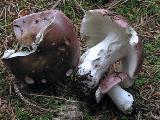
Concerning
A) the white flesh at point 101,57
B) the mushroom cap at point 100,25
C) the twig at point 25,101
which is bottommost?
the twig at point 25,101

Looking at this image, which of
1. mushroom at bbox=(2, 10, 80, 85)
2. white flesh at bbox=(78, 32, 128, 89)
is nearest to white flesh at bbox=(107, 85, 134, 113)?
white flesh at bbox=(78, 32, 128, 89)

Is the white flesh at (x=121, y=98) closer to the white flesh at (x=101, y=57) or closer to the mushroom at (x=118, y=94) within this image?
the mushroom at (x=118, y=94)

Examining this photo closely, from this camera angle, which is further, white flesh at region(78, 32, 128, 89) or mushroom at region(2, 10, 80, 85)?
white flesh at region(78, 32, 128, 89)

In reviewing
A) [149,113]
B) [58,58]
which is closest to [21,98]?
[58,58]

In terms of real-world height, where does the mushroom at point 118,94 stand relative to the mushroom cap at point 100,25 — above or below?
below

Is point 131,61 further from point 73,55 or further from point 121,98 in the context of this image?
point 73,55

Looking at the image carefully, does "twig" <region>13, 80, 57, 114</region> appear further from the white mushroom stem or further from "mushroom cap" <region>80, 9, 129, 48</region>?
"mushroom cap" <region>80, 9, 129, 48</region>

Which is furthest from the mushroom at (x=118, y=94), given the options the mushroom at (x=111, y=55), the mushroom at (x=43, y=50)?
the mushroom at (x=43, y=50)
